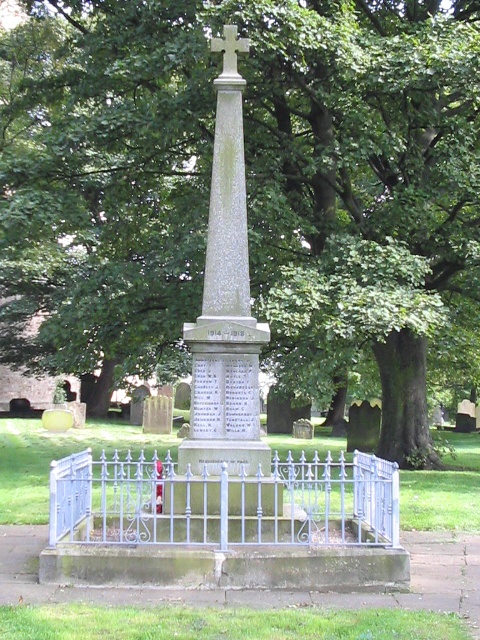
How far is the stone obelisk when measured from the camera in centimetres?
806

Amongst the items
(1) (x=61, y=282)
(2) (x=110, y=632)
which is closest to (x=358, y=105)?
(2) (x=110, y=632)

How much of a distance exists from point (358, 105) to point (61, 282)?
59.8ft

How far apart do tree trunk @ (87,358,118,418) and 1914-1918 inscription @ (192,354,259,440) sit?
89.7 feet

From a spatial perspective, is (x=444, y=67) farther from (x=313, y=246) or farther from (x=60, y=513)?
(x=60, y=513)

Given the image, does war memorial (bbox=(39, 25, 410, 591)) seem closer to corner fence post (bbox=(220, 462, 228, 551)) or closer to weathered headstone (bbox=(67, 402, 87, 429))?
corner fence post (bbox=(220, 462, 228, 551))

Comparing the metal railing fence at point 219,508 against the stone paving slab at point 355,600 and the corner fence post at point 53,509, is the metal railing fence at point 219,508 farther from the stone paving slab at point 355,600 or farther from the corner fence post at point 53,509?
the stone paving slab at point 355,600

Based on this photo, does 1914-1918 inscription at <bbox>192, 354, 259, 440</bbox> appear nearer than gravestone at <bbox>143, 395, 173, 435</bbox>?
Yes

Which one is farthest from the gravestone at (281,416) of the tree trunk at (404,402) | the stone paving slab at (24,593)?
the stone paving slab at (24,593)

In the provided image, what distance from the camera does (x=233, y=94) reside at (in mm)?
8961

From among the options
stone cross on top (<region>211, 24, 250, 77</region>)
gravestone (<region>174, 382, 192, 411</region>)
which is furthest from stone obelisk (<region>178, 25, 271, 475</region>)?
gravestone (<region>174, 382, 192, 411</region>)

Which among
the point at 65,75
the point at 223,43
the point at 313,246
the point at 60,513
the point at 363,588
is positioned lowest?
the point at 363,588

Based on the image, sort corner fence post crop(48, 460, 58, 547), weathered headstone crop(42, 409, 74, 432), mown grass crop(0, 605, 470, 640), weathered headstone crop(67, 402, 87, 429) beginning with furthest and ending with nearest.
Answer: weathered headstone crop(67, 402, 87, 429) → weathered headstone crop(42, 409, 74, 432) → corner fence post crop(48, 460, 58, 547) → mown grass crop(0, 605, 470, 640)

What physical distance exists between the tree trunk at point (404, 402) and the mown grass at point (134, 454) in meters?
0.87

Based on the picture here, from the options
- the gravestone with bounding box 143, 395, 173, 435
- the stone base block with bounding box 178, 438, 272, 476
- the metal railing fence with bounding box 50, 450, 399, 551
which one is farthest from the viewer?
the gravestone with bounding box 143, 395, 173, 435
